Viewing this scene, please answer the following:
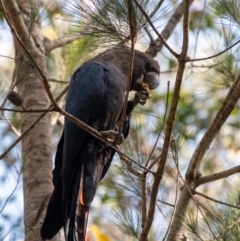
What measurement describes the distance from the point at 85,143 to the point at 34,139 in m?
0.35

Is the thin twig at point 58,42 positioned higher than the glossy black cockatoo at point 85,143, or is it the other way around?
the thin twig at point 58,42

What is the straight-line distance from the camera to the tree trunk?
284 cm

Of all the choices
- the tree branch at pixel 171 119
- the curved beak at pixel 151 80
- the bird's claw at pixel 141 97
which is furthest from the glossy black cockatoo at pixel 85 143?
the tree branch at pixel 171 119

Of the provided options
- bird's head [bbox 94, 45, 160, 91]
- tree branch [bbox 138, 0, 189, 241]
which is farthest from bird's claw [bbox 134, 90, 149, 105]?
tree branch [bbox 138, 0, 189, 241]

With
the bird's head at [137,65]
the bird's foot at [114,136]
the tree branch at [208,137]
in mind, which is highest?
the bird's head at [137,65]

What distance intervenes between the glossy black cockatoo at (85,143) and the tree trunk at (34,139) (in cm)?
10

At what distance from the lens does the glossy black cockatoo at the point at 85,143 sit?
2693 mm

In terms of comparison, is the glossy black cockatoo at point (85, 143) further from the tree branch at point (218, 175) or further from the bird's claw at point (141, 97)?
the tree branch at point (218, 175)

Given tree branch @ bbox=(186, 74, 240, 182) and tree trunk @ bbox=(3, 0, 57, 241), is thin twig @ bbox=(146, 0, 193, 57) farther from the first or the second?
tree branch @ bbox=(186, 74, 240, 182)

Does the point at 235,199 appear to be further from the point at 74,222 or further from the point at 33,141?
the point at 33,141

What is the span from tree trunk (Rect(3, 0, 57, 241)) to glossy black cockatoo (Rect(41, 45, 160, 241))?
10 cm

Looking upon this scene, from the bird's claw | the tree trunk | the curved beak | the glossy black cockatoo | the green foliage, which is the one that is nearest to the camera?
the green foliage

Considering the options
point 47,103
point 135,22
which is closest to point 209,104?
point 47,103

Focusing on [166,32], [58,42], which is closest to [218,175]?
[166,32]
